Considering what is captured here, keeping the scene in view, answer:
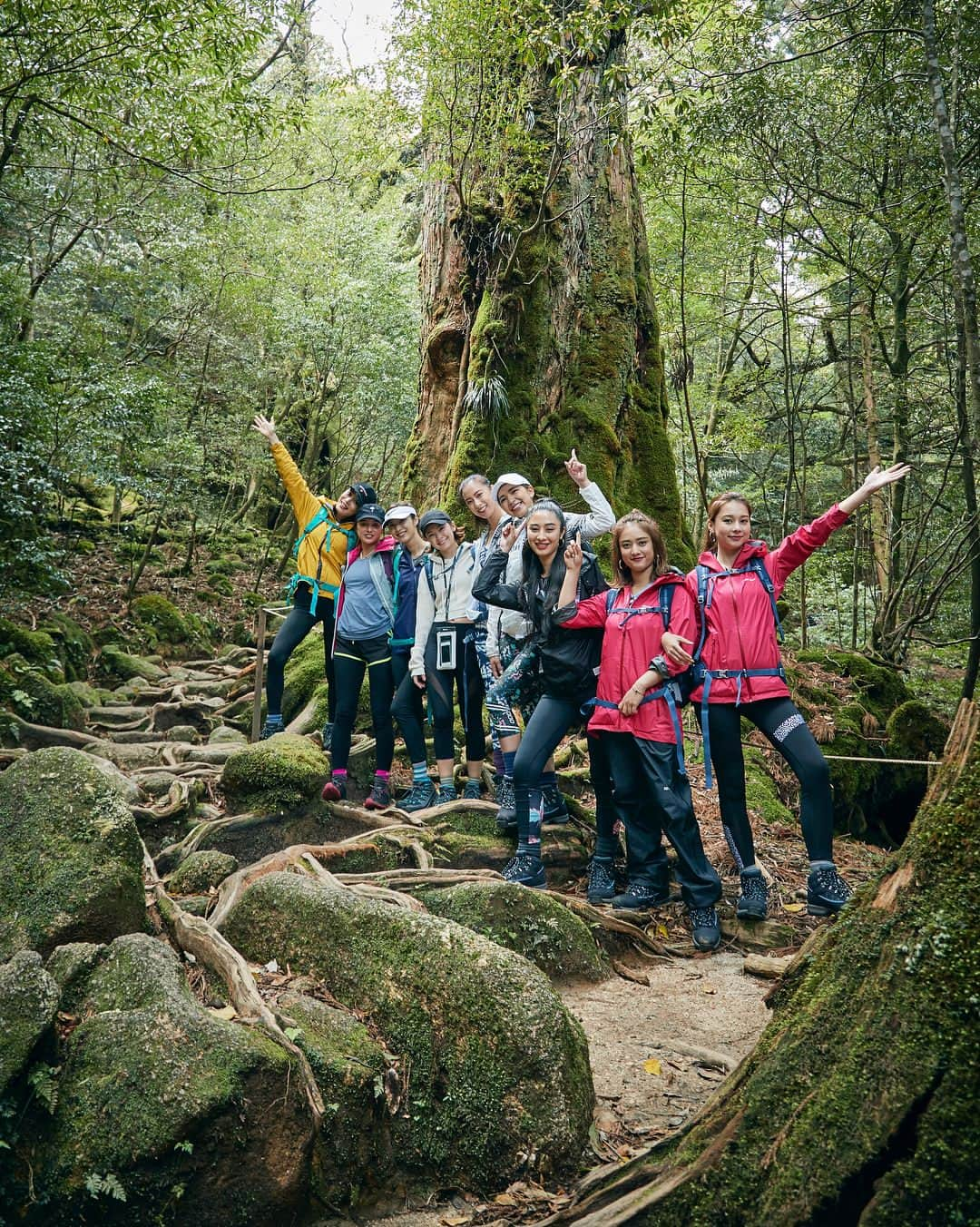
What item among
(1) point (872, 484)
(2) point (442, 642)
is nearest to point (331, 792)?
(2) point (442, 642)

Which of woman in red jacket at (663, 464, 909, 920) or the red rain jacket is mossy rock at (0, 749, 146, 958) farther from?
woman in red jacket at (663, 464, 909, 920)

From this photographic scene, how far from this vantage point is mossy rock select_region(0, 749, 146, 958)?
3314mm

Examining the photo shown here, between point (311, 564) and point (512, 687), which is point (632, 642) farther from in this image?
point (311, 564)

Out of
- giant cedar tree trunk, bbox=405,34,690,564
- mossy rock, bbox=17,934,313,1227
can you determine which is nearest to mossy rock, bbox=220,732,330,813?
mossy rock, bbox=17,934,313,1227

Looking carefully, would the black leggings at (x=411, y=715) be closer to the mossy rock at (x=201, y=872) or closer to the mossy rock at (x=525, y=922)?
the mossy rock at (x=201, y=872)

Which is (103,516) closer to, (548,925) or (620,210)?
(620,210)

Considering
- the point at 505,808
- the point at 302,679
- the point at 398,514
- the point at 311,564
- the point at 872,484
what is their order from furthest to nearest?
the point at 302,679 < the point at 311,564 < the point at 398,514 < the point at 505,808 < the point at 872,484

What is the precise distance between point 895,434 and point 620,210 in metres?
4.32

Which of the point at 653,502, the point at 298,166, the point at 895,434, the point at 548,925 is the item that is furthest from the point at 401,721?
the point at 298,166

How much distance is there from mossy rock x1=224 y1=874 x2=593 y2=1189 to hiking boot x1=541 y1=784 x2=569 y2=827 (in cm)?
238

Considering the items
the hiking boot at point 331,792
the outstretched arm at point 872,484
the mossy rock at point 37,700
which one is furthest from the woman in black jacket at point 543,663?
the mossy rock at point 37,700

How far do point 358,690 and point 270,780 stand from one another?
3.24 ft

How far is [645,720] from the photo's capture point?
477 centimetres

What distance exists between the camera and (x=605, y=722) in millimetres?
4879
